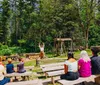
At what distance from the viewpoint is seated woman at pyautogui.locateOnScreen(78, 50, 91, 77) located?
7404 millimetres

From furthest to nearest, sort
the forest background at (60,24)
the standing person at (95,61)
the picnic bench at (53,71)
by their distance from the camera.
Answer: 1. the forest background at (60,24)
2. the picnic bench at (53,71)
3. the standing person at (95,61)

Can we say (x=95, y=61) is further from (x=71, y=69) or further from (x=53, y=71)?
(x=53, y=71)

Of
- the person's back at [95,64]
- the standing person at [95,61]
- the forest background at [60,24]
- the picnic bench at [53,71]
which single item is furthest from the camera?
the forest background at [60,24]

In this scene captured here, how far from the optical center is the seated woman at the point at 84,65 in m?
7.40

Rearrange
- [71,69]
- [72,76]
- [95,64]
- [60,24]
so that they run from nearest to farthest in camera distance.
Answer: [72,76] → [71,69] → [95,64] → [60,24]

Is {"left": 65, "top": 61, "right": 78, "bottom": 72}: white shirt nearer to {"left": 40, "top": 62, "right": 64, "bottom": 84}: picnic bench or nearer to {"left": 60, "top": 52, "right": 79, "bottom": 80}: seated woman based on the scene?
{"left": 60, "top": 52, "right": 79, "bottom": 80}: seated woman

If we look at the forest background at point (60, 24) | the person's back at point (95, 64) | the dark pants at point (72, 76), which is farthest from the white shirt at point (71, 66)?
the forest background at point (60, 24)

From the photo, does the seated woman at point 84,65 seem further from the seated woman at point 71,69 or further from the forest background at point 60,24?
the forest background at point 60,24

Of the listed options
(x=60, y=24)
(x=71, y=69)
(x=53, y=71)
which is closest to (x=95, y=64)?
(x=71, y=69)

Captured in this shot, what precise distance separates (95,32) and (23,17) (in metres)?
13.5

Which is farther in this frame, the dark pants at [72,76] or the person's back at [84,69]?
the person's back at [84,69]

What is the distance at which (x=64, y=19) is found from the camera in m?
32.1

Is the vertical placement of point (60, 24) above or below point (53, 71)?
above

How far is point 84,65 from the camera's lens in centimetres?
744
